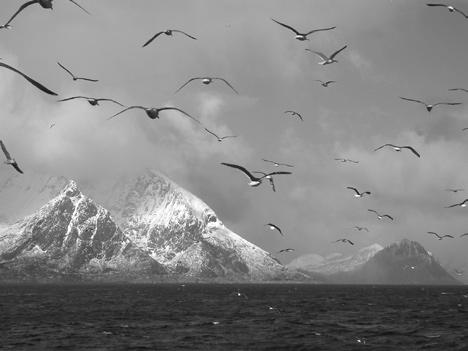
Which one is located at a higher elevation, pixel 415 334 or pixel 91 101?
pixel 91 101

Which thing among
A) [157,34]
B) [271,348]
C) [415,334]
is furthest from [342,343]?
[157,34]

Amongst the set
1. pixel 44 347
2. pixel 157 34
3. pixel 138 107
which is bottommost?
pixel 44 347

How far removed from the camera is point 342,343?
8825cm

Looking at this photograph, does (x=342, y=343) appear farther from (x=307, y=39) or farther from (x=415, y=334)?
(x=307, y=39)

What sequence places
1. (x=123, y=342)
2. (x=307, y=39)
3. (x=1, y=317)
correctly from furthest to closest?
(x=1, y=317) → (x=123, y=342) → (x=307, y=39)

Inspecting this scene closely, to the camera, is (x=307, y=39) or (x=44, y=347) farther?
(x=44, y=347)

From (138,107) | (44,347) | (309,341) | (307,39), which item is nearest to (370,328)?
(309,341)

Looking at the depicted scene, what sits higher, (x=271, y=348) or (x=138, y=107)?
(x=138, y=107)

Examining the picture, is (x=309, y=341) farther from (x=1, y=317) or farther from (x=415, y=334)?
(x=1, y=317)

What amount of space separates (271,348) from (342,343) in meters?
10.3

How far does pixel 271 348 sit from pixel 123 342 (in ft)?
64.5

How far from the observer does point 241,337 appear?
95500 mm

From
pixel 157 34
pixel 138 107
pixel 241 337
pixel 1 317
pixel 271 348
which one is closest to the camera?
pixel 138 107

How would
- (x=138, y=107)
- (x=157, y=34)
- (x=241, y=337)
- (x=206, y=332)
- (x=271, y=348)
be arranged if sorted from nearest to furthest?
(x=138, y=107) < (x=157, y=34) < (x=271, y=348) < (x=241, y=337) < (x=206, y=332)
